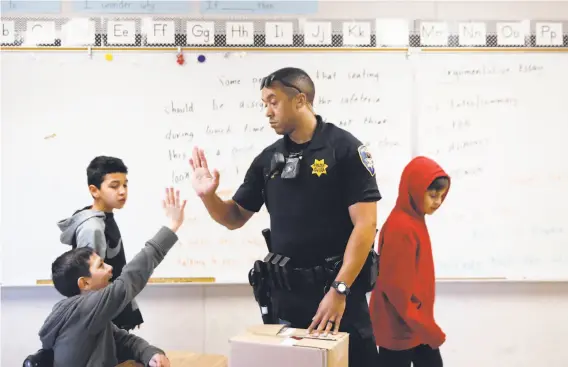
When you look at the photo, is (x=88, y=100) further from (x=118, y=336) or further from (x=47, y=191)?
(x=118, y=336)

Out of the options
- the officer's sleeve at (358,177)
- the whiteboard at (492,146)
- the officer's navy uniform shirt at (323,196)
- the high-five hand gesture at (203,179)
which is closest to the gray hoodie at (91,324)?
the high-five hand gesture at (203,179)

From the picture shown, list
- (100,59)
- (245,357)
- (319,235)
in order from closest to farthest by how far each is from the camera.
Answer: (245,357) < (319,235) < (100,59)

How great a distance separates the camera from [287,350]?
55.7 inches

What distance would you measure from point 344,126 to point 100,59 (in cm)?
123

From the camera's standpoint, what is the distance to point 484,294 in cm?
267

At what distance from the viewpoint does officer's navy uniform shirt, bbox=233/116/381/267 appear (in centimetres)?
170

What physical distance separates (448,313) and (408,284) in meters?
0.78

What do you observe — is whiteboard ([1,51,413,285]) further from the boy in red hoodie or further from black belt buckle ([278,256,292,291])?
black belt buckle ([278,256,292,291])

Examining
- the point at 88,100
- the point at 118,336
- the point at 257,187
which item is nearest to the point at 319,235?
the point at 257,187

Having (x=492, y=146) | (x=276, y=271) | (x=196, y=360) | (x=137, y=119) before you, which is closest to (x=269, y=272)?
(x=276, y=271)

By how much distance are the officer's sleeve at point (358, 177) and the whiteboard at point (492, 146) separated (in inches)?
40.5

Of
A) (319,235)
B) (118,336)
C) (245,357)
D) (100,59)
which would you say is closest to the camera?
(245,357)

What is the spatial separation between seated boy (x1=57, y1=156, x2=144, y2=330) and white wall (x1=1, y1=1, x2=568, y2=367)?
385 millimetres

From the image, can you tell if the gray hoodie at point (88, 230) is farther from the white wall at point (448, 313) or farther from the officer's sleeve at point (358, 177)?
the officer's sleeve at point (358, 177)
